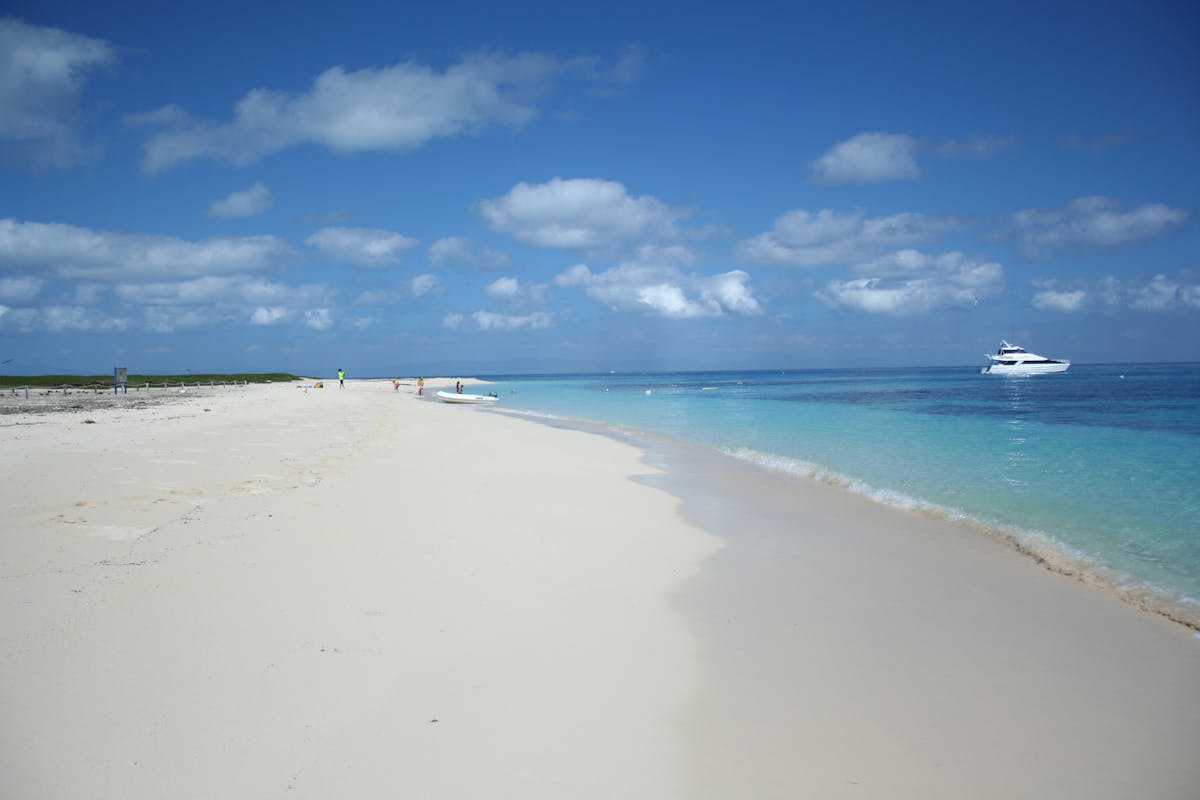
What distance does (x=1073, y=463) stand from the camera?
16.9 m

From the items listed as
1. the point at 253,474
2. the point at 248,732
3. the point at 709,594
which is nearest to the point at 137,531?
the point at 253,474

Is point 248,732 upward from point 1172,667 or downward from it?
upward

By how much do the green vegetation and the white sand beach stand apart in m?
61.1

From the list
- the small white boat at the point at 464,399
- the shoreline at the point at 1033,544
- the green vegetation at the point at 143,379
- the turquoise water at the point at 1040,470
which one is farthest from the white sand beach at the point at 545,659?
the green vegetation at the point at 143,379

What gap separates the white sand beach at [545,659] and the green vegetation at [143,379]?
6111 centimetres

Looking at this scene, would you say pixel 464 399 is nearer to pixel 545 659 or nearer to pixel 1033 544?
pixel 1033 544

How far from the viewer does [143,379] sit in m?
72.8

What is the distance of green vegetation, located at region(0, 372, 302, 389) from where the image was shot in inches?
2244

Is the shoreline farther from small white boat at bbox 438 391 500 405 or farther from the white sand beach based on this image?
small white boat at bbox 438 391 500 405

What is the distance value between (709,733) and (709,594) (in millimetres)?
2706

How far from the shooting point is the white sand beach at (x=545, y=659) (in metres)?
3.59

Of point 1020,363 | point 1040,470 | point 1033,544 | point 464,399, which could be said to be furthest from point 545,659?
point 1020,363

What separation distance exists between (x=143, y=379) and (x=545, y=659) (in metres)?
84.7

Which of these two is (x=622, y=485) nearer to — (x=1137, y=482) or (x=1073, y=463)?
(x=1137, y=482)
